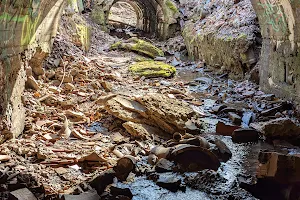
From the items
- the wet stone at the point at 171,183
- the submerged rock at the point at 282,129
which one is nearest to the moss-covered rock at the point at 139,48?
the submerged rock at the point at 282,129

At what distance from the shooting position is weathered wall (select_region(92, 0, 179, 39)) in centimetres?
1456

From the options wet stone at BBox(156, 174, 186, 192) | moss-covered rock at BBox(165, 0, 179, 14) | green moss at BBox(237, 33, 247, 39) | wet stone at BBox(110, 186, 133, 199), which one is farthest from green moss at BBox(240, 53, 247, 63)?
moss-covered rock at BBox(165, 0, 179, 14)

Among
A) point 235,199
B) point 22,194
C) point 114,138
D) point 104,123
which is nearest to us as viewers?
point 22,194

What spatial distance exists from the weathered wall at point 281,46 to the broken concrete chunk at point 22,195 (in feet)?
14.4

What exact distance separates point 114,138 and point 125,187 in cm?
128

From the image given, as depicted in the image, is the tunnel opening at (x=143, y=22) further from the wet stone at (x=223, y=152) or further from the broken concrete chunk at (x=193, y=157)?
the broken concrete chunk at (x=193, y=157)

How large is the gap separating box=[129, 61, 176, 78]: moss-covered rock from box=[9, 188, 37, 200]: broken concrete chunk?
6117 mm

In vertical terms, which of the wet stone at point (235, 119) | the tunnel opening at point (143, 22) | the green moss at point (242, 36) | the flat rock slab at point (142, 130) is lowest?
the flat rock slab at point (142, 130)

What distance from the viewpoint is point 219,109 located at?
5617mm

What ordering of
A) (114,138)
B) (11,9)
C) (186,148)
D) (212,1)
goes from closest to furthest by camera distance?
(11,9) → (186,148) → (114,138) → (212,1)

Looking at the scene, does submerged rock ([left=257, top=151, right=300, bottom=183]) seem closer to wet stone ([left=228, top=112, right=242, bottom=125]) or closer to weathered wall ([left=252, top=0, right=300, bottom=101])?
wet stone ([left=228, top=112, right=242, bottom=125])

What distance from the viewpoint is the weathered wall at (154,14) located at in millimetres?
14562

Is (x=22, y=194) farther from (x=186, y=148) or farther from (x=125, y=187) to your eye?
(x=186, y=148)

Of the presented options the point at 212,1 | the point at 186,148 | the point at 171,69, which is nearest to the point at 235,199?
the point at 186,148
